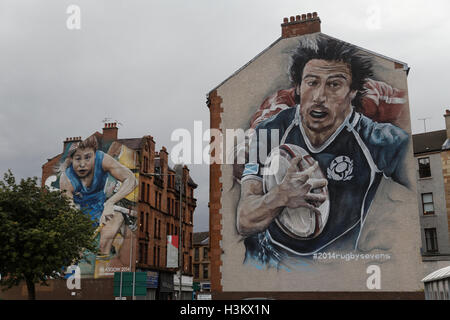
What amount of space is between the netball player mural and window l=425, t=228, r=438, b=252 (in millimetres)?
17043

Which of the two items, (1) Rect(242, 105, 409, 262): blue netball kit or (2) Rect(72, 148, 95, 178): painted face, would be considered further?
(2) Rect(72, 148, 95, 178): painted face

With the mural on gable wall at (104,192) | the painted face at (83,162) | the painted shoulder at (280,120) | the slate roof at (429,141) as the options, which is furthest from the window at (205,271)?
the painted shoulder at (280,120)

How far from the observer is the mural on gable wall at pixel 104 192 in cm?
4700

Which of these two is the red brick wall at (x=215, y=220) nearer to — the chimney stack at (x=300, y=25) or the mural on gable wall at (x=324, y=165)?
the mural on gable wall at (x=324, y=165)

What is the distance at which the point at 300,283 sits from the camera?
28.0m

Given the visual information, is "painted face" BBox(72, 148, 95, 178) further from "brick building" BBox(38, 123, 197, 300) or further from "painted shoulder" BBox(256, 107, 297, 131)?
"painted shoulder" BBox(256, 107, 297, 131)

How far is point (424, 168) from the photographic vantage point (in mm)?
43969

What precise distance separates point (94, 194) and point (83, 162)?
3769 mm

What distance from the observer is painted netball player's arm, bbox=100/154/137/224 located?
47.4 m

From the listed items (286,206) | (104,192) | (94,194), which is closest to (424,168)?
(286,206)

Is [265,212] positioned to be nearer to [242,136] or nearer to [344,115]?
[242,136]

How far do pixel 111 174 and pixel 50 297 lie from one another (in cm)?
1363

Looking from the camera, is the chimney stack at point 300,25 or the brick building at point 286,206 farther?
the chimney stack at point 300,25

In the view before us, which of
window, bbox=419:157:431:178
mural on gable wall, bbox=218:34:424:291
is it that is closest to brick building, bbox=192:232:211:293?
window, bbox=419:157:431:178
